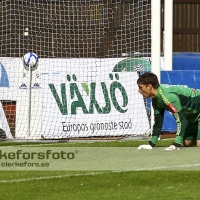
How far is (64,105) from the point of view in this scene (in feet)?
56.1

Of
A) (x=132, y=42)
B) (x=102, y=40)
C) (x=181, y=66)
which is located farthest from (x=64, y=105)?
(x=181, y=66)

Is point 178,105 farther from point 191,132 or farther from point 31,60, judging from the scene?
point 31,60

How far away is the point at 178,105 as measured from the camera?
12102 mm

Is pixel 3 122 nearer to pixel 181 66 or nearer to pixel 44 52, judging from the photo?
pixel 44 52

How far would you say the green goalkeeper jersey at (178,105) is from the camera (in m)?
12.1

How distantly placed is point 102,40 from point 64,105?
13.4 ft

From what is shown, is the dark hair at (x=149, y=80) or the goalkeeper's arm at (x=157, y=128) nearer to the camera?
the dark hair at (x=149, y=80)

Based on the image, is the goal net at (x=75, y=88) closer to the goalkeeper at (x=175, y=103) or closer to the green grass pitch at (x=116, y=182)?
the goalkeeper at (x=175, y=103)

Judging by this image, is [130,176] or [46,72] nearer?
[130,176]

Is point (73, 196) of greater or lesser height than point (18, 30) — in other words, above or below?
below

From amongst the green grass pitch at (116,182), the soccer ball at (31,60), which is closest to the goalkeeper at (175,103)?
the green grass pitch at (116,182)

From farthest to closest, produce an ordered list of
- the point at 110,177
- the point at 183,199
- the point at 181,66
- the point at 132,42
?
the point at 181,66 < the point at 132,42 < the point at 110,177 < the point at 183,199

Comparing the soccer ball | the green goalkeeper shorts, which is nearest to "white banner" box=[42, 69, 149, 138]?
the soccer ball

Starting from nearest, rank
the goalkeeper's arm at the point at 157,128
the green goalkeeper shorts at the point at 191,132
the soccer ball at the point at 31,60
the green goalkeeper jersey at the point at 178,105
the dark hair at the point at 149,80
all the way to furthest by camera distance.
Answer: the dark hair at the point at 149,80, the green goalkeeper jersey at the point at 178,105, the goalkeeper's arm at the point at 157,128, the green goalkeeper shorts at the point at 191,132, the soccer ball at the point at 31,60
